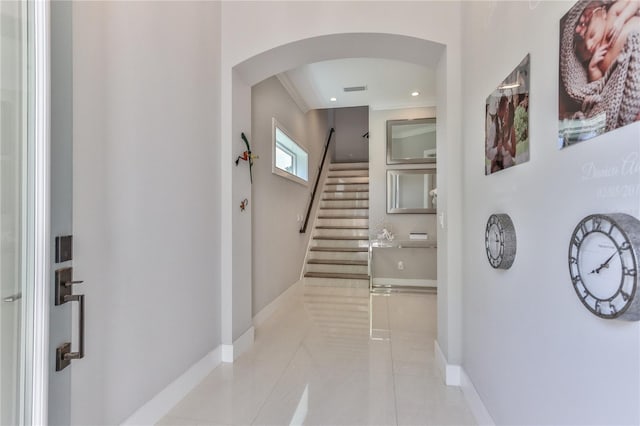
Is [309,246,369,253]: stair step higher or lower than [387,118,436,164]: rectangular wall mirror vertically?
lower

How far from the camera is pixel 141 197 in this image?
1689mm

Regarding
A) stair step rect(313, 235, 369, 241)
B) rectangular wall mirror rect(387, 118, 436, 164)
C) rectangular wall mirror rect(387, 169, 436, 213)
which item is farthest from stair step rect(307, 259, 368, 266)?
rectangular wall mirror rect(387, 118, 436, 164)

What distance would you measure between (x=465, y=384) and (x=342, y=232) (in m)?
4.29

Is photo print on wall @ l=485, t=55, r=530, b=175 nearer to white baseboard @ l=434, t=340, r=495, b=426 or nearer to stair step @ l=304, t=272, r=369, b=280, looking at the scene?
white baseboard @ l=434, t=340, r=495, b=426

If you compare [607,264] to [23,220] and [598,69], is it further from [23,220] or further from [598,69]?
[23,220]

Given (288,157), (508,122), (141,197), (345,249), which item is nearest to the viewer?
(508,122)

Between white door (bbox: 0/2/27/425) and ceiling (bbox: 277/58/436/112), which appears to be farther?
ceiling (bbox: 277/58/436/112)

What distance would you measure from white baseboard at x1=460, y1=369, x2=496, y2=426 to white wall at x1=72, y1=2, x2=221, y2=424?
1.89 meters

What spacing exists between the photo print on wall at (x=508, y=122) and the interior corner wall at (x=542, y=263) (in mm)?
49

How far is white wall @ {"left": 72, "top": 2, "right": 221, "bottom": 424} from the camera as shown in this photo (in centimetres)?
139

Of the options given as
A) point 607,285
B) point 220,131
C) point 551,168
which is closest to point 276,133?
point 220,131

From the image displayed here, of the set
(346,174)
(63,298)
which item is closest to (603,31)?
(63,298)

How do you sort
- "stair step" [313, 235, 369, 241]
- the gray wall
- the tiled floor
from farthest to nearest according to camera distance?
the gray wall, "stair step" [313, 235, 369, 241], the tiled floor

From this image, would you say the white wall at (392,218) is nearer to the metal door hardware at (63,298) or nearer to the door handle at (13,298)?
the metal door hardware at (63,298)
